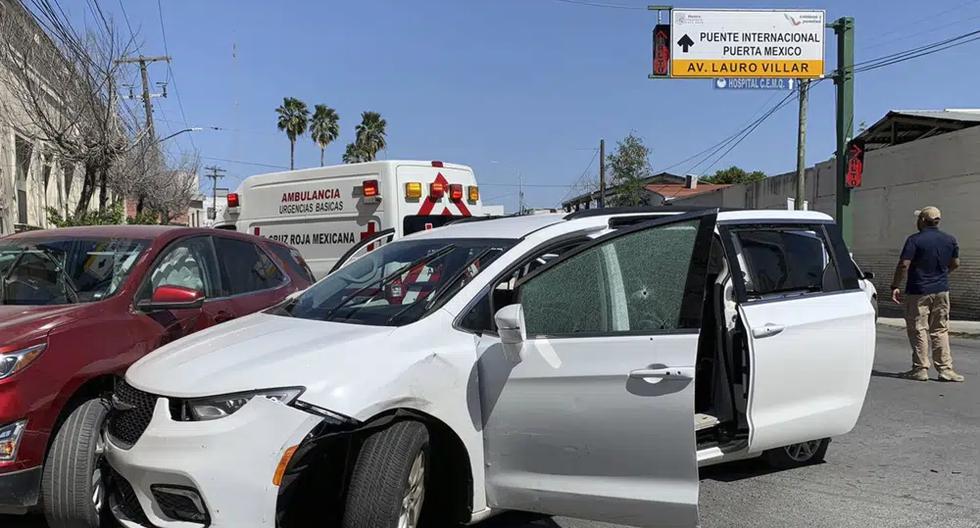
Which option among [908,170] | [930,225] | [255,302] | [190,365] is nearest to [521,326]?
[190,365]

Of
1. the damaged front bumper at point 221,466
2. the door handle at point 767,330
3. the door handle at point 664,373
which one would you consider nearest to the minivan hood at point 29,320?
the damaged front bumper at point 221,466

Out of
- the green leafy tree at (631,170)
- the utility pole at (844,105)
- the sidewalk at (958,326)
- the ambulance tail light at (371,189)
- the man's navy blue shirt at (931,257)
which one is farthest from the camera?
the green leafy tree at (631,170)

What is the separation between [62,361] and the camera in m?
3.62

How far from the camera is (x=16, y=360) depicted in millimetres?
3426

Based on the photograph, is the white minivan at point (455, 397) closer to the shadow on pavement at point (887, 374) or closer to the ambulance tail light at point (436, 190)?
the shadow on pavement at point (887, 374)

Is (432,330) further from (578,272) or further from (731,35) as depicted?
(731,35)

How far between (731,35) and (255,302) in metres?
15.3

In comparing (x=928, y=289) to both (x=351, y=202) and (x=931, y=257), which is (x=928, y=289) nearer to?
(x=931, y=257)

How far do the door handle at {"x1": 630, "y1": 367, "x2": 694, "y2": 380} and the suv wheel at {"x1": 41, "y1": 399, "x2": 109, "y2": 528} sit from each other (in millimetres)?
2707

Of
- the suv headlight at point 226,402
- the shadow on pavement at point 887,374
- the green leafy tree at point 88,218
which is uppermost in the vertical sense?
the green leafy tree at point 88,218

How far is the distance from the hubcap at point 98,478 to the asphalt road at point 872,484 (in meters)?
0.60

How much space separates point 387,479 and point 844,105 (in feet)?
50.8

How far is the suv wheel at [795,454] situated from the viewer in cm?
506

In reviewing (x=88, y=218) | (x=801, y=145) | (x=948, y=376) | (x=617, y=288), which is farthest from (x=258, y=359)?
(x=801, y=145)
